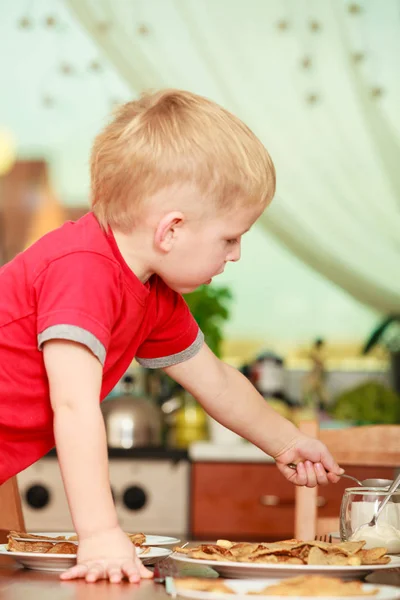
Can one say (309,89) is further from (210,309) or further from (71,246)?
(71,246)

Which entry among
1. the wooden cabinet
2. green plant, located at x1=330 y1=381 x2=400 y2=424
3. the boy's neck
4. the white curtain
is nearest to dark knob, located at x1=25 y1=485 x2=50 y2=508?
the wooden cabinet

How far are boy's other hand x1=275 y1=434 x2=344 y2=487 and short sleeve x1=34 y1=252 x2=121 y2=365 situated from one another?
1.11 ft

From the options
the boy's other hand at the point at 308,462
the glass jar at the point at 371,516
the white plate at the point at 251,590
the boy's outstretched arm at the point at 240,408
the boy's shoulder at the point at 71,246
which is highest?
the boy's shoulder at the point at 71,246

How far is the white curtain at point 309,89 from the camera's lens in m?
2.91

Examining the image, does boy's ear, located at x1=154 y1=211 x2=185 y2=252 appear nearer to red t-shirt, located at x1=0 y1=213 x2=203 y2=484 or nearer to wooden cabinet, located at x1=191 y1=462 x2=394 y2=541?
red t-shirt, located at x1=0 y1=213 x2=203 y2=484

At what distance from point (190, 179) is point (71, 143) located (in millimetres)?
2231

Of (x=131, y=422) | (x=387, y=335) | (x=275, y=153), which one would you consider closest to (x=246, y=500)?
(x=131, y=422)

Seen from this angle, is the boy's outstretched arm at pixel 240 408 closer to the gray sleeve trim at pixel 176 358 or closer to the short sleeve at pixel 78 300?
the gray sleeve trim at pixel 176 358

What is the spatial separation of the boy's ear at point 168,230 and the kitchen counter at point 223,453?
58.9 inches

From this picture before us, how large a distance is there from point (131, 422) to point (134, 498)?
0.23 m

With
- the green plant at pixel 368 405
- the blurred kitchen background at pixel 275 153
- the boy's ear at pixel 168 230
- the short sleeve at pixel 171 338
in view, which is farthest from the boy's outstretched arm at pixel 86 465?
the green plant at pixel 368 405

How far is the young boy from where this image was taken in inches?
32.9

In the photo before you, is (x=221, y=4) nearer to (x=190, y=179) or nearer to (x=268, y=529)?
(x=268, y=529)

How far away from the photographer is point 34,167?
10.1ft
